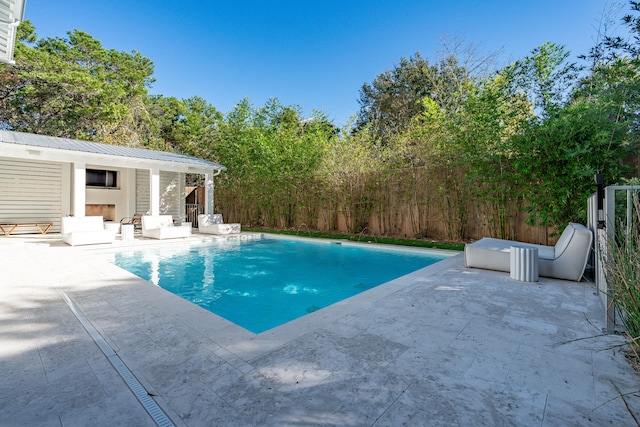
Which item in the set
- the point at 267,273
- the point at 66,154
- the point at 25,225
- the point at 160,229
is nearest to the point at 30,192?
the point at 25,225

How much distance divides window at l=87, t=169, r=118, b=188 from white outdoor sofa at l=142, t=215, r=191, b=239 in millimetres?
4622

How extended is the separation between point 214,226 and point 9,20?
7.99 metres

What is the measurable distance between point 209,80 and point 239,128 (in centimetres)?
632

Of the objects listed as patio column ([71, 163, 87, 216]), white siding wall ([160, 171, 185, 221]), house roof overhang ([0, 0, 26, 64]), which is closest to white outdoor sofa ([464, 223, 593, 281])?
house roof overhang ([0, 0, 26, 64])

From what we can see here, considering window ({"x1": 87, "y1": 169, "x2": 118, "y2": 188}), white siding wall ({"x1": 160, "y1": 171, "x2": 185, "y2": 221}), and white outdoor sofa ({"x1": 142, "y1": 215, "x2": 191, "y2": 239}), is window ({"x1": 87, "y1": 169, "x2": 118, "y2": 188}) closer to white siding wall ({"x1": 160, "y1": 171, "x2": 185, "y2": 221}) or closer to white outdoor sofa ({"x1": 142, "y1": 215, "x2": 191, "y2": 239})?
white siding wall ({"x1": 160, "y1": 171, "x2": 185, "y2": 221})

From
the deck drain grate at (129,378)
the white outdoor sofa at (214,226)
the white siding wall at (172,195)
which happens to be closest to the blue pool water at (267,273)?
the deck drain grate at (129,378)

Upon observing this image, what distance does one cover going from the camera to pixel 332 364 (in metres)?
2.16

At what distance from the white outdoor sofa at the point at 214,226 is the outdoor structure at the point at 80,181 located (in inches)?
26.1

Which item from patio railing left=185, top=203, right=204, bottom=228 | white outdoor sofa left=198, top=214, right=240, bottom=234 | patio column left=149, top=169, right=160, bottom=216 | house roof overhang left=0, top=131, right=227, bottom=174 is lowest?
white outdoor sofa left=198, top=214, right=240, bottom=234

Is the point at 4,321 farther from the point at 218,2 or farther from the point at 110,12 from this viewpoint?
the point at 110,12

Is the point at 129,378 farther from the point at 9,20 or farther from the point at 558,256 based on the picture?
the point at 558,256

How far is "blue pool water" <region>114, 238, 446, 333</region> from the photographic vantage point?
4266mm

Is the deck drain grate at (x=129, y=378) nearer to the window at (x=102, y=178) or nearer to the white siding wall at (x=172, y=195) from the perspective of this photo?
the window at (x=102, y=178)

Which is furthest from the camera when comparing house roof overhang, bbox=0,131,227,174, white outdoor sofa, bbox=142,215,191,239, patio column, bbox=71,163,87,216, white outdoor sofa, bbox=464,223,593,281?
white outdoor sofa, bbox=142,215,191,239
